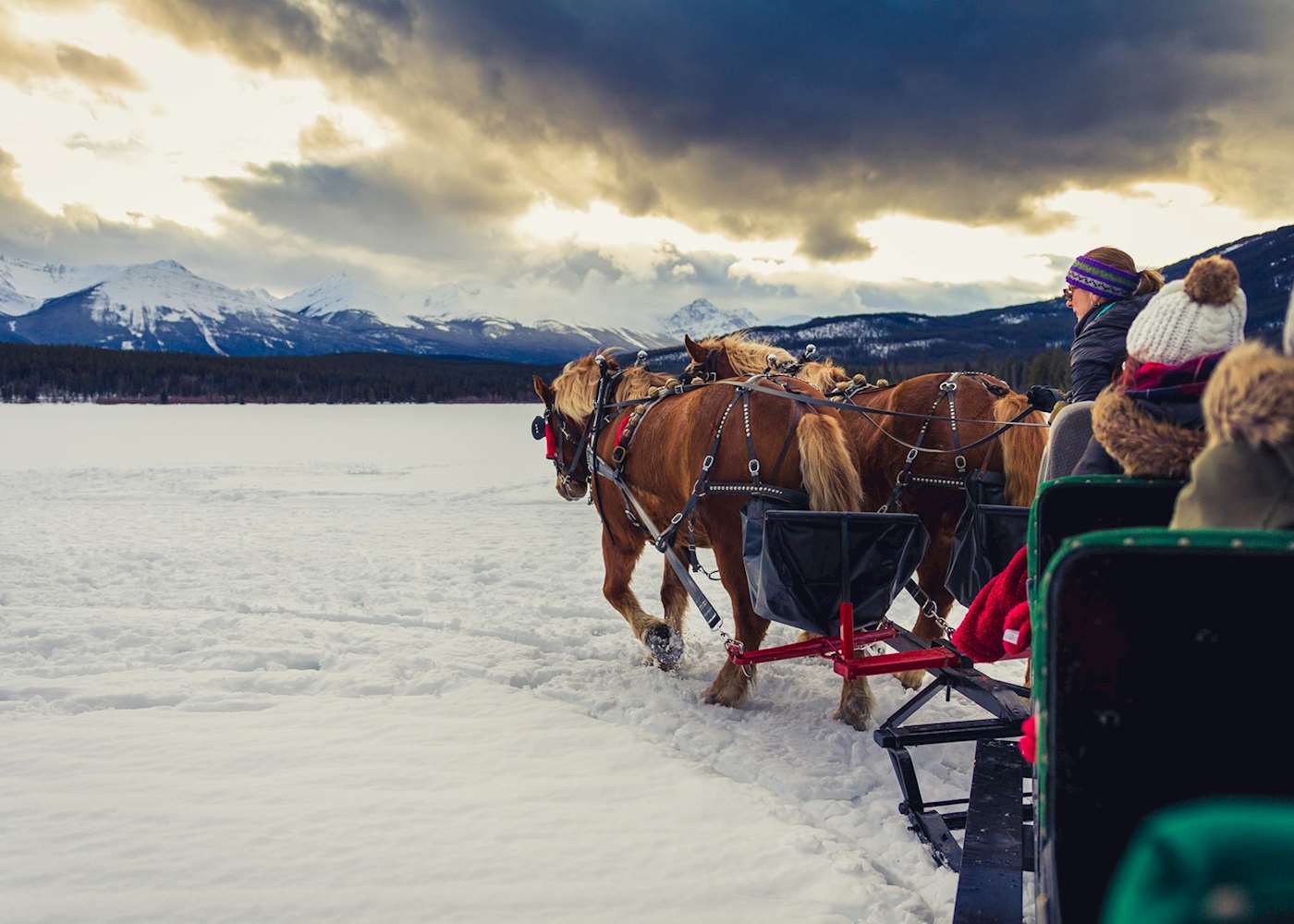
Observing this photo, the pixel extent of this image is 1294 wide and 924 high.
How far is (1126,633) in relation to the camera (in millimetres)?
1272

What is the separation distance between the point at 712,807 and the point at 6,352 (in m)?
98.0

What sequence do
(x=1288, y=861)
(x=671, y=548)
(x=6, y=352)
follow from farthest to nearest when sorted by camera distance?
(x=6, y=352) < (x=671, y=548) < (x=1288, y=861)

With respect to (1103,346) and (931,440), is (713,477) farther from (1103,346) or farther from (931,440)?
(1103,346)

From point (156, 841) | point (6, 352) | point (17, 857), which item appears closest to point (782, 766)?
point (156, 841)

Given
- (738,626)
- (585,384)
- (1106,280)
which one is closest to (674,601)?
(738,626)

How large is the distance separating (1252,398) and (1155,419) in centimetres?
73

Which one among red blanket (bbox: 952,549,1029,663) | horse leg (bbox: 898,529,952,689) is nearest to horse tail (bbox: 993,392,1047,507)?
horse leg (bbox: 898,529,952,689)

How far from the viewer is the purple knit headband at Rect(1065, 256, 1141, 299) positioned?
3.21 meters

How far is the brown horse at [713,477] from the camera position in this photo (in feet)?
12.9

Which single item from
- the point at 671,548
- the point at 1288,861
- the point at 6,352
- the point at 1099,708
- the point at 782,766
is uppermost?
the point at 6,352

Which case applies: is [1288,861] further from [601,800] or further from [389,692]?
[389,692]

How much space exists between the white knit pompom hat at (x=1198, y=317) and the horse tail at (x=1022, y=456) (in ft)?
7.97

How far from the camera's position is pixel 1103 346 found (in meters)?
3.18

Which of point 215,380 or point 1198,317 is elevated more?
point 215,380
